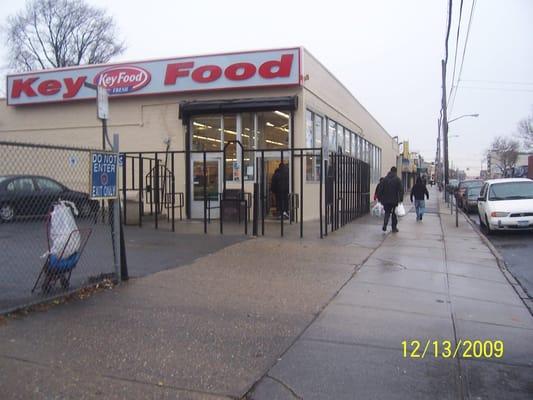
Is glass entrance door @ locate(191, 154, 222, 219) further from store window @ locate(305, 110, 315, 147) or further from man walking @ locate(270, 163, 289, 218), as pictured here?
store window @ locate(305, 110, 315, 147)

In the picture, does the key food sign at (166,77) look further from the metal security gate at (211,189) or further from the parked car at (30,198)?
the parked car at (30,198)

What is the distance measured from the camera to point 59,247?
20.2 ft

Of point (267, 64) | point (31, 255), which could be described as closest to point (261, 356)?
point (31, 255)

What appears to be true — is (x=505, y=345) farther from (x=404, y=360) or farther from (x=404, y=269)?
(x=404, y=269)

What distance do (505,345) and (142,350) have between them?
137 inches

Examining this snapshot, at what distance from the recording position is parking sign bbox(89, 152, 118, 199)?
647cm

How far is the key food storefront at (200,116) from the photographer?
50.9 ft

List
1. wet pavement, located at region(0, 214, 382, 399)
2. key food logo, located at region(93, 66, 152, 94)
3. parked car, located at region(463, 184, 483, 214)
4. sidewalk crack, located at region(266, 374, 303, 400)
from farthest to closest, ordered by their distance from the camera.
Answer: parked car, located at region(463, 184, 483, 214)
key food logo, located at region(93, 66, 152, 94)
wet pavement, located at region(0, 214, 382, 399)
sidewalk crack, located at region(266, 374, 303, 400)

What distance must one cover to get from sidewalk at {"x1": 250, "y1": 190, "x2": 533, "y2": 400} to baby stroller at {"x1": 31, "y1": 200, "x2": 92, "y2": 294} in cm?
320

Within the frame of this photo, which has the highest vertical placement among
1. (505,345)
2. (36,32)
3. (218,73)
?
(36,32)

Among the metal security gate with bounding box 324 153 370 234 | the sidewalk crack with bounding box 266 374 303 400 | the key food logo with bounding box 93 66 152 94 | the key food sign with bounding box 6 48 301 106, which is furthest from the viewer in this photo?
the key food logo with bounding box 93 66 152 94

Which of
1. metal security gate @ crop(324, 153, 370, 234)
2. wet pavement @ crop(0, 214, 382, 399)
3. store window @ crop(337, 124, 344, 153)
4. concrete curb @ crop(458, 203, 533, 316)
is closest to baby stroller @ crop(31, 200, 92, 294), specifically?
wet pavement @ crop(0, 214, 382, 399)

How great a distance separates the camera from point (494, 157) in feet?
387
